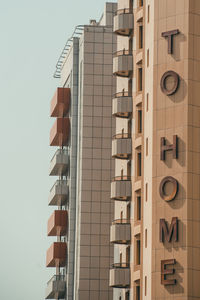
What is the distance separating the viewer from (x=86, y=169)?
100188 mm

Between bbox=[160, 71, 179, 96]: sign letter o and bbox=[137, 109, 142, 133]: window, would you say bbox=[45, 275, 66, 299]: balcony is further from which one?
bbox=[160, 71, 179, 96]: sign letter o

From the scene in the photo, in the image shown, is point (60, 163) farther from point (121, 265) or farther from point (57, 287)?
point (121, 265)

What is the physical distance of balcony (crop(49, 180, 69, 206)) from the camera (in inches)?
4183

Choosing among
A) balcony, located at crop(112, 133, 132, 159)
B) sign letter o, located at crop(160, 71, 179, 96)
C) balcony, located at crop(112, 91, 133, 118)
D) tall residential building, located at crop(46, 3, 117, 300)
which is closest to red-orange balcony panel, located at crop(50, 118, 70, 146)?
tall residential building, located at crop(46, 3, 117, 300)

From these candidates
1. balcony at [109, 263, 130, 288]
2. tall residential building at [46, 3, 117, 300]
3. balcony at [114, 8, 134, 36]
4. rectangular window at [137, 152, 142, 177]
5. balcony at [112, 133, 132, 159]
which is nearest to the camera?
balcony at [109, 263, 130, 288]

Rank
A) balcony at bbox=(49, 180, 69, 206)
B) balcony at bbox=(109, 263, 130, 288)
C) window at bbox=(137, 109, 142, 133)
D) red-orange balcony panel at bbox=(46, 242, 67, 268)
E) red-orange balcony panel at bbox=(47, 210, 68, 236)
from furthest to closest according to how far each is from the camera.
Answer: balcony at bbox=(49, 180, 69, 206), red-orange balcony panel at bbox=(47, 210, 68, 236), red-orange balcony panel at bbox=(46, 242, 67, 268), window at bbox=(137, 109, 142, 133), balcony at bbox=(109, 263, 130, 288)

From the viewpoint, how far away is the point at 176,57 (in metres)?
83.2

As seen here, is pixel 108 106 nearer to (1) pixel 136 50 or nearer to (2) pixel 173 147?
(1) pixel 136 50

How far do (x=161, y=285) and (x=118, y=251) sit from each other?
1260cm

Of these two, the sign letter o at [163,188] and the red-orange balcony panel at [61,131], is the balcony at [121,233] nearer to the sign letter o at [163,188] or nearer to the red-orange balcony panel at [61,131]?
the sign letter o at [163,188]

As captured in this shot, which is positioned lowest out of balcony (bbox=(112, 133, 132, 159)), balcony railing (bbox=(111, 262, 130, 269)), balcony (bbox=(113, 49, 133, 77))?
balcony railing (bbox=(111, 262, 130, 269))

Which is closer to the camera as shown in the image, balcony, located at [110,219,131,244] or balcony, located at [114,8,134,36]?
balcony, located at [110,219,131,244]

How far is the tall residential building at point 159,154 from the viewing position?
80188 mm

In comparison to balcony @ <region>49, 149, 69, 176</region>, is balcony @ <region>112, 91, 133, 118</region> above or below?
above
